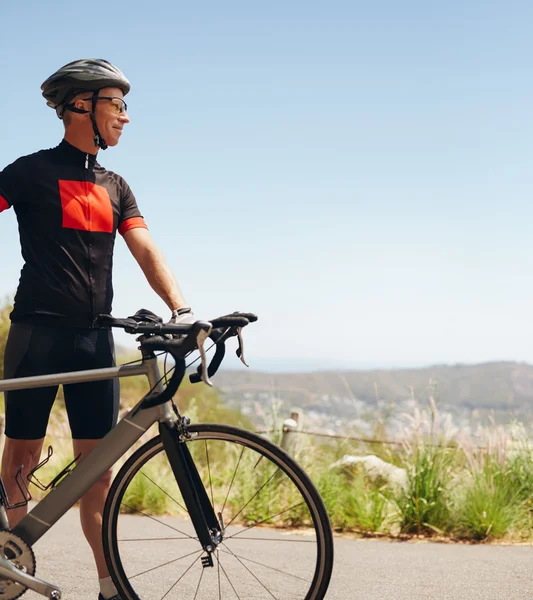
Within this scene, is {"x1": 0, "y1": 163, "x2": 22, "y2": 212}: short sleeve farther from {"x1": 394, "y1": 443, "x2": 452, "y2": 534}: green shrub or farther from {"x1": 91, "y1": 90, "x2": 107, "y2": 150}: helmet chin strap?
{"x1": 394, "y1": 443, "x2": 452, "y2": 534}: green shrub

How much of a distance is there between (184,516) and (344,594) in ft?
10.8

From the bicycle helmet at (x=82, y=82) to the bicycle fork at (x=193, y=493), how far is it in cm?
142

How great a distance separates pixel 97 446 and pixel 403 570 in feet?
9.17

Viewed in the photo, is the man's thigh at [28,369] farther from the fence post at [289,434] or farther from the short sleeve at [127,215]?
the fence post at [289,434]

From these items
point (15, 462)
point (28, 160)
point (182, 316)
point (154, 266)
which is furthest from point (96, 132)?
point (15, 462)

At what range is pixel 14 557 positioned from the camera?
315 cm

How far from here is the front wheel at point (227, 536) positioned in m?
2.95

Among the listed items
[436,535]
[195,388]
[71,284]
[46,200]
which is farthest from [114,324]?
[195,388]

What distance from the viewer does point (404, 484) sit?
22.4 feet

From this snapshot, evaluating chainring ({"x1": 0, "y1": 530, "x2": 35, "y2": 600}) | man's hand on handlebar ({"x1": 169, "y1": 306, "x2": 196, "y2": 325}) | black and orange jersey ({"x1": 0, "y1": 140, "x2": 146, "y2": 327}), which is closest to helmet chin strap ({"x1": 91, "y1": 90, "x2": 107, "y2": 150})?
black and orange jersey ({"x1": 0, "y1": 140, "x2": 146, "y2": 327})

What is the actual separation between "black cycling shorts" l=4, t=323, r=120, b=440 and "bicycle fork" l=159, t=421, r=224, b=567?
1.71 ft

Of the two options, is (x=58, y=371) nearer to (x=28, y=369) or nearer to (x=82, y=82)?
(x=28, y=369)

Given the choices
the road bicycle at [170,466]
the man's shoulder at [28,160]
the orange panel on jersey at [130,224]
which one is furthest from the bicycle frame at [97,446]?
the man's shoulder at [28,160]

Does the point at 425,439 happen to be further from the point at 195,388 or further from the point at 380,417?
the point at 195,388
